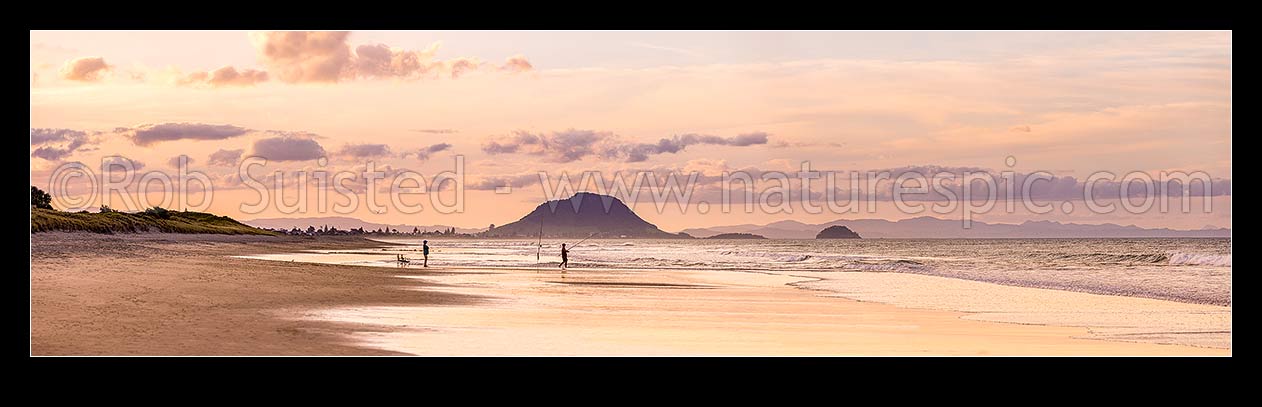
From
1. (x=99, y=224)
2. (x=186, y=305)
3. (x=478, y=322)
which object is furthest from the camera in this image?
(x=99, y=224)

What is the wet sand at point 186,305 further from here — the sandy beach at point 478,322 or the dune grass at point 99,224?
the dune grass at point 99,224

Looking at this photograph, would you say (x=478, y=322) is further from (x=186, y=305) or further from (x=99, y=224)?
(x=99, y=224)

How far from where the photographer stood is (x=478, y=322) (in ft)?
55.8

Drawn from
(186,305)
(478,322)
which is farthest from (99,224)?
(478,322)

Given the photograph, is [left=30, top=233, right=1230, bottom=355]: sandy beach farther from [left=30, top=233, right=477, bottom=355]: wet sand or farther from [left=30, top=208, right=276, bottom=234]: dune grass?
[left=30, top=208, right=276, bottom=234]: dune grass

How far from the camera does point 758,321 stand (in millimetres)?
17938

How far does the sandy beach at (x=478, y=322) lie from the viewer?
1367 cm

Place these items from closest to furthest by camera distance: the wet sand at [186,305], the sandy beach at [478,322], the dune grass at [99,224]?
the wet sand at [186,305] → the sandy beach at [478,322] → the dune grass at [99,224]

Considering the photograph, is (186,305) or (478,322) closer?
(478,322)

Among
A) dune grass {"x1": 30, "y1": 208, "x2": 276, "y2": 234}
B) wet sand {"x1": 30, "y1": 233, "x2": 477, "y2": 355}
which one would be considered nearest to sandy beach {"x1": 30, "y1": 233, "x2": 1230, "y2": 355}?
wet sand {"x1": 30, "y1": 233, "x2": 477, "y2": 355}

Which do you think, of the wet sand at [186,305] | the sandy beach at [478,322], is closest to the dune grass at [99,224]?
Result: the wet sand at [186,305]
